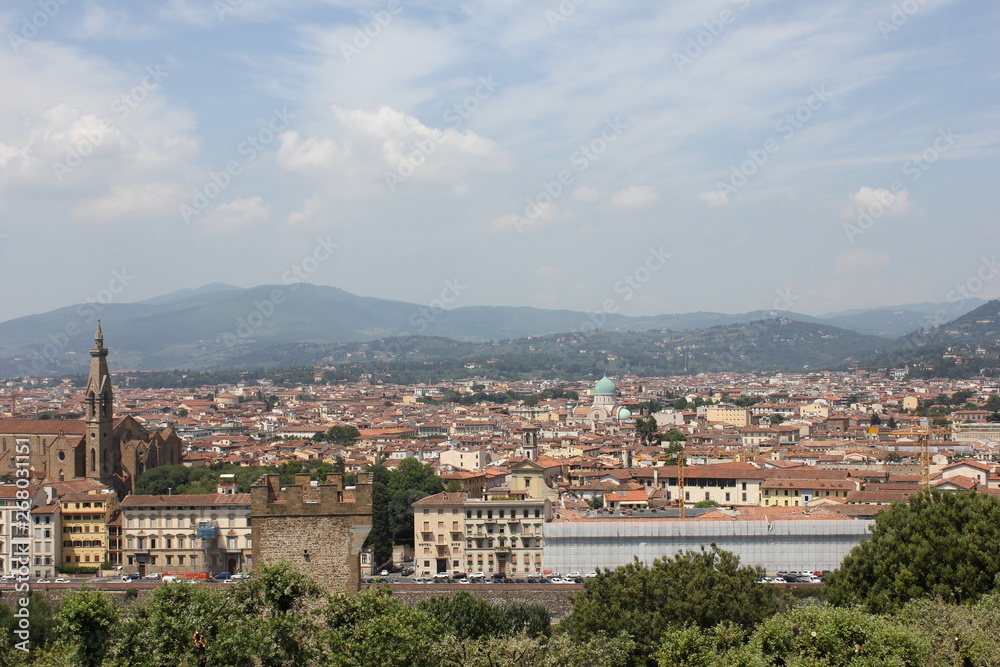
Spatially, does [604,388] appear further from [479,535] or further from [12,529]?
[12,529]

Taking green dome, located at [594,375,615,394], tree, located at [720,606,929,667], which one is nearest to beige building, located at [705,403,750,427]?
green dome, located at [594,375,615,394]

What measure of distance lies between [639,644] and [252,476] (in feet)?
→ 107

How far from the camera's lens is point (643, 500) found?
40250mm

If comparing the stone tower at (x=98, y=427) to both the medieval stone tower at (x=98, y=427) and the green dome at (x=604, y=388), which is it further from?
the green dome at (x=604, y=388)

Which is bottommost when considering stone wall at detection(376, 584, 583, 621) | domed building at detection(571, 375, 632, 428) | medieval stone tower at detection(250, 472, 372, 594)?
stone wall at detection(376, 584, 583, 621)

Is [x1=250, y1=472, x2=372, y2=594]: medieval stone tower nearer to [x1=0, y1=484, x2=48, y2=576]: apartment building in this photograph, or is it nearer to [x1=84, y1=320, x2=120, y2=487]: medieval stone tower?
[x1=0, y1=484, x2=48, y2=576]: apartment building

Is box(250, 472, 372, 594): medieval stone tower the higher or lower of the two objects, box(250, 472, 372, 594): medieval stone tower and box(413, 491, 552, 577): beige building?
the higher

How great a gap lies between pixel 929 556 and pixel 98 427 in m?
37.4

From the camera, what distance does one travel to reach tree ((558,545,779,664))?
17.5 meters

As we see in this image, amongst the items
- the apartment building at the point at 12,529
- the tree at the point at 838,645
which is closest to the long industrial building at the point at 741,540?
the apartment building at the point at 12,529

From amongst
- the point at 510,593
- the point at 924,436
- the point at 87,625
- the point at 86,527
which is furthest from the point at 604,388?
the point at 87,625

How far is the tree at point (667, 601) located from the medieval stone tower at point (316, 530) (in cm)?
716

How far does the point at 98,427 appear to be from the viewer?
46.3 metres

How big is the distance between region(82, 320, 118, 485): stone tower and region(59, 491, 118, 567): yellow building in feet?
35.4
